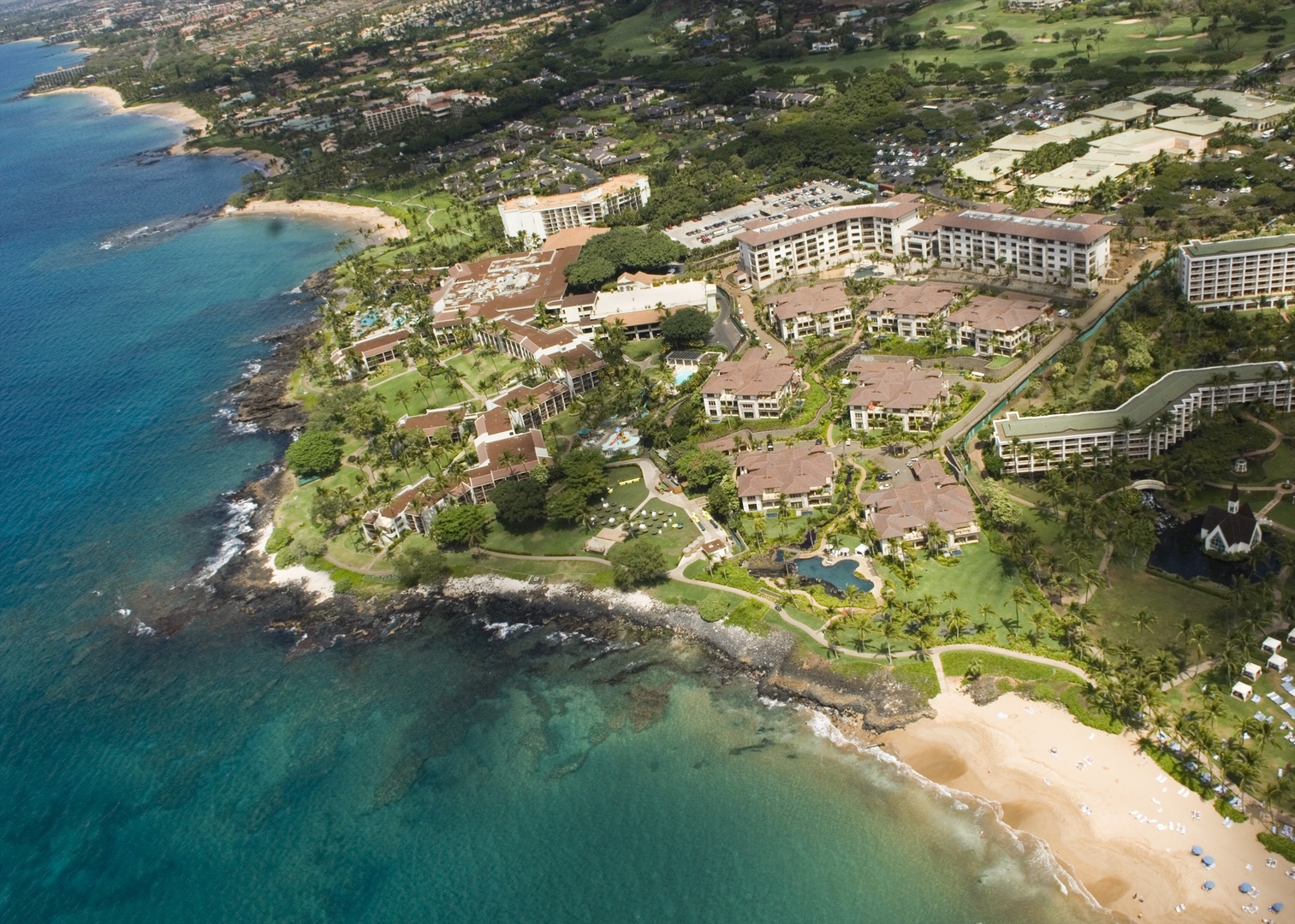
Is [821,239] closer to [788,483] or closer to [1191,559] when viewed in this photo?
[788,483]

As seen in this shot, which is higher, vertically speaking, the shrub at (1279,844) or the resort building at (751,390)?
the resort building at (751,390)

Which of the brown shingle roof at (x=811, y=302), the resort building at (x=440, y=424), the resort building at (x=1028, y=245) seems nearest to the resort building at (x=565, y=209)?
the brown shingle roof at (x=811, y=302)

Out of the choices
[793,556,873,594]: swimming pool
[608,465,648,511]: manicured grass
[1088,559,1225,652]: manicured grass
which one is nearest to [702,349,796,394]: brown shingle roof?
[608,465,648,511]: manicured grass

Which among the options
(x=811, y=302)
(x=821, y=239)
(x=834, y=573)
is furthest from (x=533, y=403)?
(x=821, y=239)

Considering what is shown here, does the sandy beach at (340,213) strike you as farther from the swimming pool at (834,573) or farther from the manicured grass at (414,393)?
the swimming pool at (834,573)

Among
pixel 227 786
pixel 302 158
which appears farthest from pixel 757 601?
pixel 302 158
